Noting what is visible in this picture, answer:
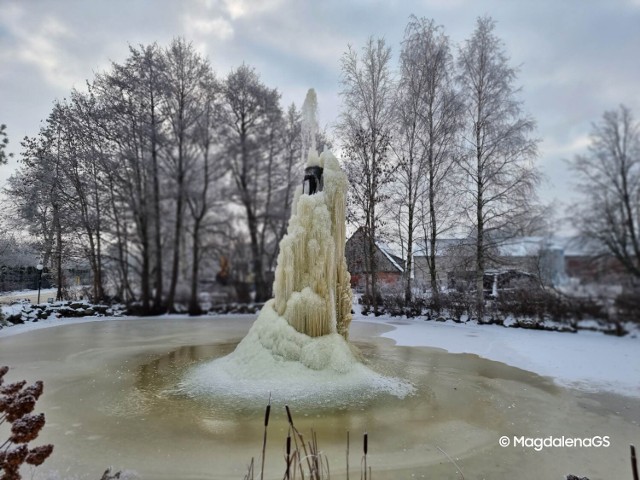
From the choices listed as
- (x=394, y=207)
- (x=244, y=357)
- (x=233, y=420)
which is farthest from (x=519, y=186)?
(x=233, y=420)

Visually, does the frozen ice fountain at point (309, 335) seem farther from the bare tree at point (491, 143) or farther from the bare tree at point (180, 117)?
the bare tree at point (491, 143)

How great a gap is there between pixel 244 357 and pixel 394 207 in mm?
8655

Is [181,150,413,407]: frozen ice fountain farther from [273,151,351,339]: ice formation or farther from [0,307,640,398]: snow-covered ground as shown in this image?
[0,307,640,398]: snow-covered ground

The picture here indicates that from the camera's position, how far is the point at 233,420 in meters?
3.07

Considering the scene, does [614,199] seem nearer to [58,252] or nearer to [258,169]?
[258,169]

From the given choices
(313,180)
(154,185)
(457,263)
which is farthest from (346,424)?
(457,263)

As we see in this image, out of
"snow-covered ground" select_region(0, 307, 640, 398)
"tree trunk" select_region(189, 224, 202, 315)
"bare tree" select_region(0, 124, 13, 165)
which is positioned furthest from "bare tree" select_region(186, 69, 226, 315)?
"bare tree" select_region(0, 124, 13, 165)

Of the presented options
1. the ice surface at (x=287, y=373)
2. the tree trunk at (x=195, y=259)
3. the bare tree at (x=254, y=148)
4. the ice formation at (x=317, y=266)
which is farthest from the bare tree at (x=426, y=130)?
the tree trunk at (x=195, y=259)

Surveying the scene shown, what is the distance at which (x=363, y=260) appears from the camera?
12.2m

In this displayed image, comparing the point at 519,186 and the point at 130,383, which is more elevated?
the point at 519,186

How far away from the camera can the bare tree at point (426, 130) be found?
1120cm

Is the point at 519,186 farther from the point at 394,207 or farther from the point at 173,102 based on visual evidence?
the point at 173,102

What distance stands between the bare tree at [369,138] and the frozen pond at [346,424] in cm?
713

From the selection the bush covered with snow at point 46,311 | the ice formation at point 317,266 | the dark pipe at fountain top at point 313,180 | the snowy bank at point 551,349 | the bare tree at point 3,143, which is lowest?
the snowy bank at point 551,349
